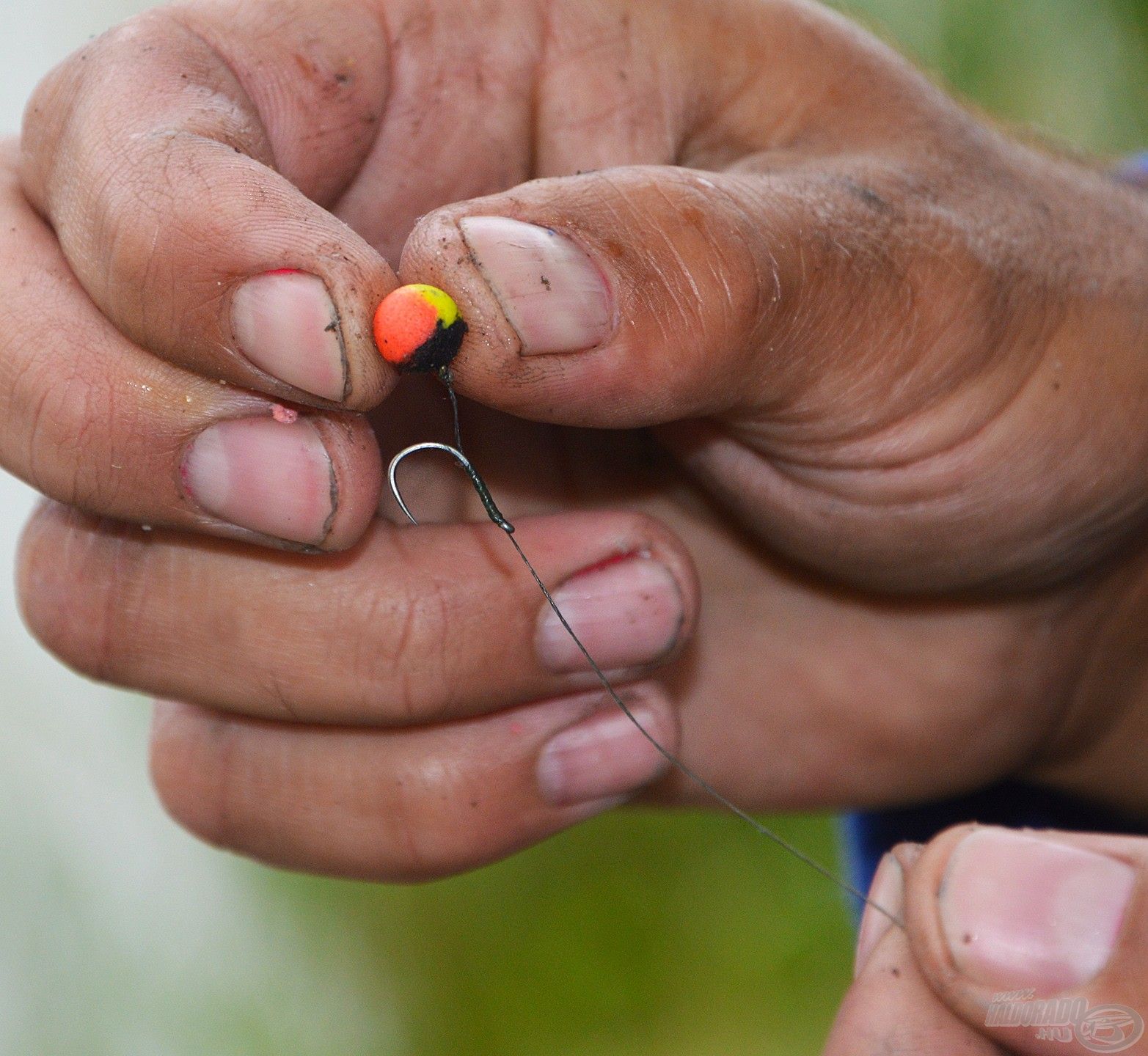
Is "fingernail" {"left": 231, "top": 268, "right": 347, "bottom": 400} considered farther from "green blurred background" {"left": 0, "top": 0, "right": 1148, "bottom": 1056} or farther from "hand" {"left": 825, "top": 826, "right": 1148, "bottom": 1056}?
"green blurred background" {"left": 0, "top": 0, "right": 1148, "bottom": 1056}

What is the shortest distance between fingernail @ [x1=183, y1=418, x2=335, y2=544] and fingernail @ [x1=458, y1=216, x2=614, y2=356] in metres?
0.27

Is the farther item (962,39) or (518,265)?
(962,39)

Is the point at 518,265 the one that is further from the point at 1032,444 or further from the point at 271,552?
the point at 1032,444

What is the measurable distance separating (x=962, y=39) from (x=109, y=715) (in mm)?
3106

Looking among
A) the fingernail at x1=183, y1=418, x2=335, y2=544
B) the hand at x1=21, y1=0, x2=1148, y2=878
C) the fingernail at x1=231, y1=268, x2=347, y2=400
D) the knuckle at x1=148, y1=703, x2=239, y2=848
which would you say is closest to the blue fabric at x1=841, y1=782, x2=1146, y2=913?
the hand at x1=21, y1=0, x2=1148, y2=878

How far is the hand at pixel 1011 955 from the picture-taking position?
2.79 feet

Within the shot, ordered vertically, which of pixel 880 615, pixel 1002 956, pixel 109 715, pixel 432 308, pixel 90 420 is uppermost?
pixel 432 308

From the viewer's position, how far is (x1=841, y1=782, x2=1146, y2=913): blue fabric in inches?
73.5

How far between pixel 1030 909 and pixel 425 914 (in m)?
2.40

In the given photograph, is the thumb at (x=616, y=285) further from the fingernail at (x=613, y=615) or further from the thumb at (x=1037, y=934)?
the thumb at (x=1037, y=934)

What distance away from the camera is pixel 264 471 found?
106 centimetres

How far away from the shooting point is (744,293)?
965 mm

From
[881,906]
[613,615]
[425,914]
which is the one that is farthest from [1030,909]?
[425,914]

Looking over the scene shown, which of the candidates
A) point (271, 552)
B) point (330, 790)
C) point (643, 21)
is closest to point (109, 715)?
point (330, 790)
